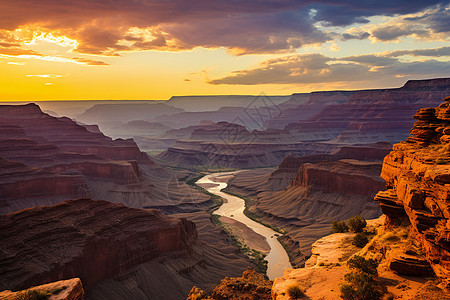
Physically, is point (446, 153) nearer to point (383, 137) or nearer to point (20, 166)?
point (20, 166)

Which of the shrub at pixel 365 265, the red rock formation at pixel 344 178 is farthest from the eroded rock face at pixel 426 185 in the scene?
the red rock formation at pixel 344 178

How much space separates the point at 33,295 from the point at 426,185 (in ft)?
75.0

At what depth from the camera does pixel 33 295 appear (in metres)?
21.2

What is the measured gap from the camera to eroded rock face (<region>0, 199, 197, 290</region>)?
33.1 metres

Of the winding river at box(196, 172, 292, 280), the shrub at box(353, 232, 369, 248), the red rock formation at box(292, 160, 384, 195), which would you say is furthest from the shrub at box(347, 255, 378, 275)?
the red rock formation at box(292, 160, 384, 195)

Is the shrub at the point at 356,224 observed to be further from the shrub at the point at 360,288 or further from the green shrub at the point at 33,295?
the green shrub at the point at 33,295

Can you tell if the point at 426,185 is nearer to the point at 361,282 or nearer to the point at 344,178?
the point at 361,282

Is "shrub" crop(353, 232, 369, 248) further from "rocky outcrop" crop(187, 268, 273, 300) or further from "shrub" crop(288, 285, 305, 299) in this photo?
"shrub" crop(288, 285, 305, 299)

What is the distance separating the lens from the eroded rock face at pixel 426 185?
17547 mm

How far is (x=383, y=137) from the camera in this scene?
643ft

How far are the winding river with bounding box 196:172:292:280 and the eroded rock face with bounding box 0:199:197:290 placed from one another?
15691mm

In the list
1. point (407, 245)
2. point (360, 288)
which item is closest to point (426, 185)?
point (407, 245)

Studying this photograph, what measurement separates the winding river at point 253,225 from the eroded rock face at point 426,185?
3111 centimetres

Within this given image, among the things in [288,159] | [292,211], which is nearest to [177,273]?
[292,211]
